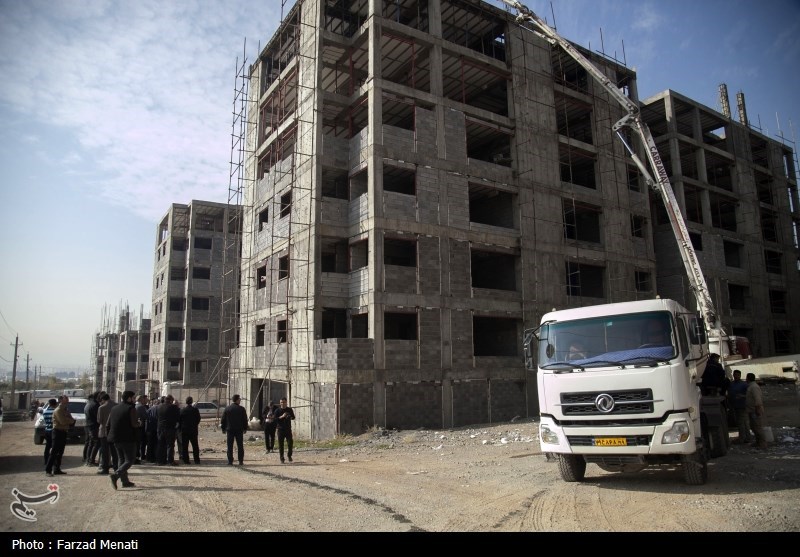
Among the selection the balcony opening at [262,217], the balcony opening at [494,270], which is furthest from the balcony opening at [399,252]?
the balcony opening at [262,217]

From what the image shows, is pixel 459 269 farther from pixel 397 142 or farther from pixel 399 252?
pixel 397 142

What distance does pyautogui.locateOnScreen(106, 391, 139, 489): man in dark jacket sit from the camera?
8.52m

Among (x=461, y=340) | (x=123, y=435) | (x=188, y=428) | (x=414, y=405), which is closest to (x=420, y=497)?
(x=123, y=435)

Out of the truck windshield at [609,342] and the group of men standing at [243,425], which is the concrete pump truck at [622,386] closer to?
the truck windshield at [609,342]

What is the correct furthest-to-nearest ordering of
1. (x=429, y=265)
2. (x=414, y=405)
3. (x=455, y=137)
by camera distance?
(x=455, y=137) → (x=429, y=265) → (x=414, y=405)

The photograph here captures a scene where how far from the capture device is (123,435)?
8.55 metres

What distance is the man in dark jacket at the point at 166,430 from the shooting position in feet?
38.9

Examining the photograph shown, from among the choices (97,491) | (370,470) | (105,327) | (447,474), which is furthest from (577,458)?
(105,327)

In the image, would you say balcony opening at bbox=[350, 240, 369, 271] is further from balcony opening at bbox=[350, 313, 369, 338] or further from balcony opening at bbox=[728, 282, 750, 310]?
balcony opening at bbox=[728, 282, 750, 310]

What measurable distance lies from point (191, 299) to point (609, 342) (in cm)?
4082

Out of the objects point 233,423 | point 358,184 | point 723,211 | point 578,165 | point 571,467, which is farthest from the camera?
point 723,211

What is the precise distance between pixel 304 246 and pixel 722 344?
15.1 meters

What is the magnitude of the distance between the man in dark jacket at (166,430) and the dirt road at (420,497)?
0.66 m
